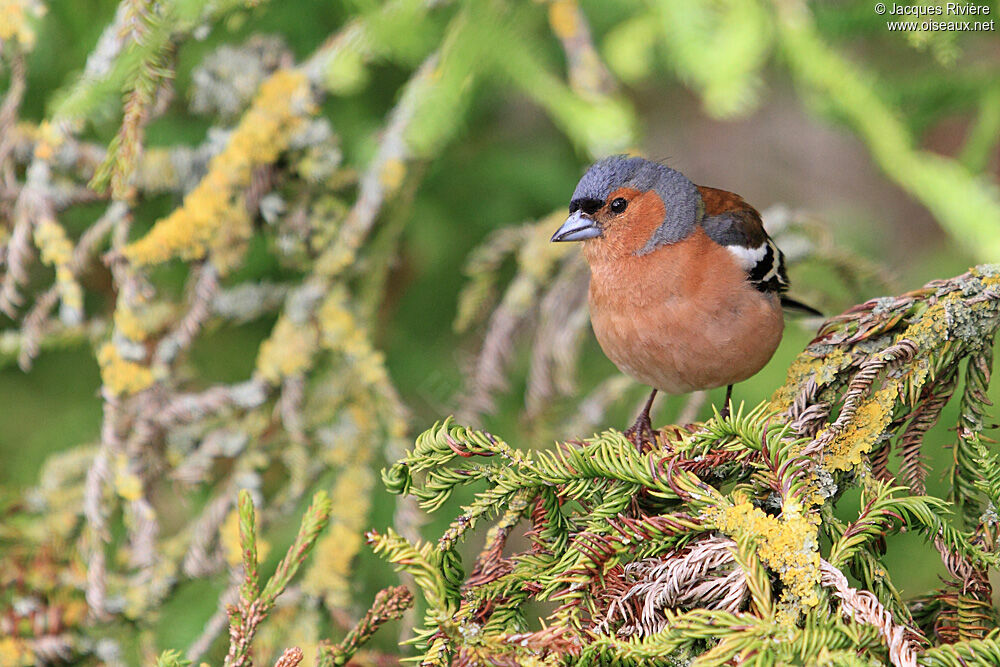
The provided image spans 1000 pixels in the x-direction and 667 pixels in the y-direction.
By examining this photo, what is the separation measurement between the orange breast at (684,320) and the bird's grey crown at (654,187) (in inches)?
5.9

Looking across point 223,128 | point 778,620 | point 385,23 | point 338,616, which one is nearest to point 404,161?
point 385,23

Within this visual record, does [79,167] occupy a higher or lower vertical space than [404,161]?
higher

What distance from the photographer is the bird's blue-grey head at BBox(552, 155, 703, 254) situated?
307cm

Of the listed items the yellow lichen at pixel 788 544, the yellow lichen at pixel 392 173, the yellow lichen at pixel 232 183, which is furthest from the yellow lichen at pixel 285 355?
the yellow lichen at pixel 788 544

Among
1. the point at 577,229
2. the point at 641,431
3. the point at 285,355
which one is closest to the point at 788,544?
the point at 641,431

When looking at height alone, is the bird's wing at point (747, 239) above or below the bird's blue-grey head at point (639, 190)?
below

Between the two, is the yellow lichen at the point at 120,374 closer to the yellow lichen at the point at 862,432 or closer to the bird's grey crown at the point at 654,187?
the bird's grey crown at the point at 654,187

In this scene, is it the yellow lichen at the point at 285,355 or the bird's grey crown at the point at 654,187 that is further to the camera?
the bird's grey crown at the point at 654,187

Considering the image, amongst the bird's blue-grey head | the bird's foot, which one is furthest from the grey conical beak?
the bird's foot

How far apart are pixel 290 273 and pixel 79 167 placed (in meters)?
1.10

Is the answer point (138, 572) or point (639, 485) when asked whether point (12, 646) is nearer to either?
point (138, 572)

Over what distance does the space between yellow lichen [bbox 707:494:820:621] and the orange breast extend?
1.31 m

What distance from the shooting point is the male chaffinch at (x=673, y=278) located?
2.77m

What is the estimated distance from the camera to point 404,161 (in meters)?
2.93
